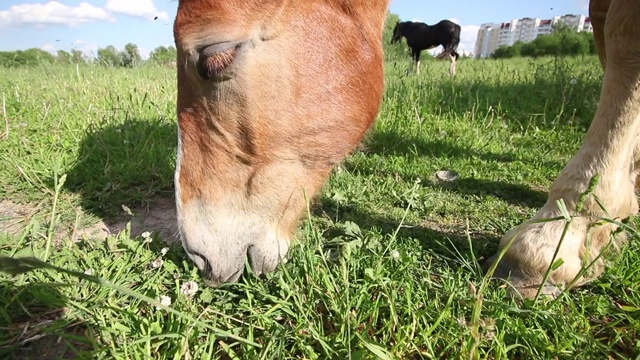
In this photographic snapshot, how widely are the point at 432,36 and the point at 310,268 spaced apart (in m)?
20.1

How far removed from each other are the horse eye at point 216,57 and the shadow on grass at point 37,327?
954 millimetres

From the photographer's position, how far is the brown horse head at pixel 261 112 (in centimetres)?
157

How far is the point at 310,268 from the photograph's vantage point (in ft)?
5.45

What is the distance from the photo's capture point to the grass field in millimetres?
1331

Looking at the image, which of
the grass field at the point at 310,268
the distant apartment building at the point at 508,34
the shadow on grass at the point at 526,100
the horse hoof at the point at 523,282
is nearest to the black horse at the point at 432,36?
the shadow on grass at the point at 526,100

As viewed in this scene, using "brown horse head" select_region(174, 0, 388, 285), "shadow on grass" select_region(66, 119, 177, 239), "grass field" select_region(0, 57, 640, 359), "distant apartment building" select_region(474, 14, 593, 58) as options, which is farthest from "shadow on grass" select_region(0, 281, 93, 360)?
"distant apartment building" select_region(474, 14, 593, 58)

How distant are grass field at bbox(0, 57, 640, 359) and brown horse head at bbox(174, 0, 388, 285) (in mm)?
186

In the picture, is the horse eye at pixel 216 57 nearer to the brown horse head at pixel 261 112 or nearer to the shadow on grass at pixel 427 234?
the brown horse head at pixel 261 112

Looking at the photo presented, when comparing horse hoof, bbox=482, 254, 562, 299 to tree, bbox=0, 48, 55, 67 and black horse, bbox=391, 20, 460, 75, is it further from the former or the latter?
black horse, bbox=391, 20, 460, 75

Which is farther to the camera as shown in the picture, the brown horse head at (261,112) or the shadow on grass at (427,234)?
the shadow on grass at (427,234)

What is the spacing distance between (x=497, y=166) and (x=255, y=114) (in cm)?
247

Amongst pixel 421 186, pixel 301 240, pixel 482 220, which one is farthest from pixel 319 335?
pixel 421 186

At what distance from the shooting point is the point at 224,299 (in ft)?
5.38

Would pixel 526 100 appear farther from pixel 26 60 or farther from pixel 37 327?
pixel 26 60
